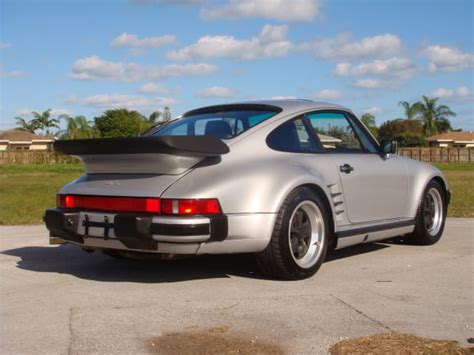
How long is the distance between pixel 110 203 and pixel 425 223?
353 cm

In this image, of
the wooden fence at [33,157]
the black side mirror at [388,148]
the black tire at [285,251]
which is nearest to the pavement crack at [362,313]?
the black tire at [285,251]

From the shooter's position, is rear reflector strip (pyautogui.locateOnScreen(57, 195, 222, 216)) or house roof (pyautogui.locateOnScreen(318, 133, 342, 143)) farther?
house roof (pyautogui.locateOnScreen(318, 133, 342, 143))

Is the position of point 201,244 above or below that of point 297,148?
below

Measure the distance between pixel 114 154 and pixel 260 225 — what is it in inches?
48.6

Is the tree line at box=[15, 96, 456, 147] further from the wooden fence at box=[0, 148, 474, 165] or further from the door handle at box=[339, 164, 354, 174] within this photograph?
the door handle at box=[339, 164, 354, 174]

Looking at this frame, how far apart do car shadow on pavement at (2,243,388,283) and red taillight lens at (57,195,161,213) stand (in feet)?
2.05

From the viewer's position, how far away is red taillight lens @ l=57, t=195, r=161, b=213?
15.4 ft

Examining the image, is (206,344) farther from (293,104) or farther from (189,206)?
(293,104)

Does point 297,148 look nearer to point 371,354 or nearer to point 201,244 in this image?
point 201,244

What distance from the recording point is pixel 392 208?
6320 millimetres

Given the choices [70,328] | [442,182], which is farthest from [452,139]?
[70,328]

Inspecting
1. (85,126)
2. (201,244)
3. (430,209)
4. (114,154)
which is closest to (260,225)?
(201,244)

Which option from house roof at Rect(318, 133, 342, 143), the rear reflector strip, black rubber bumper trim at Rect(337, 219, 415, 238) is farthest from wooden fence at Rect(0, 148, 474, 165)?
the rear reflector strip

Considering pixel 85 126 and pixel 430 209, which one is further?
pixel 85 126
